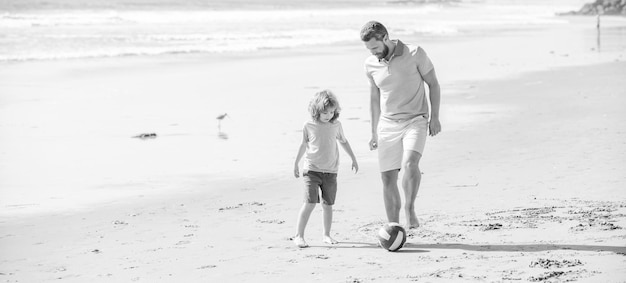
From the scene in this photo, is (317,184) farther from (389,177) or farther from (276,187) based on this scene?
(276,187)

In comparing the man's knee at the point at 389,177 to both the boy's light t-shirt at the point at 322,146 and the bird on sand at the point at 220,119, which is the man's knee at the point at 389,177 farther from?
the bird on sand at the point at 220,119

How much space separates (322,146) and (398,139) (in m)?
0.55

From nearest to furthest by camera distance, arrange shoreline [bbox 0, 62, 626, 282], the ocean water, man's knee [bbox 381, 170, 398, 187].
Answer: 1. shoreline [bbox 0, 62, 626, 282]
2. man's knee [bbox 381, 170, 398, 187]
3. the ocean water

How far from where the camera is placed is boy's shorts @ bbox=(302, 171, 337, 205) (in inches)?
252

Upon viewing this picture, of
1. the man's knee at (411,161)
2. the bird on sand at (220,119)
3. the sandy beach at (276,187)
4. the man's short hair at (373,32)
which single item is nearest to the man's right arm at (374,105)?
the man's knee at (411,161)

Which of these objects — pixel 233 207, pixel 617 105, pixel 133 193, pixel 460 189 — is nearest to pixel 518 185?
pixel 460 189

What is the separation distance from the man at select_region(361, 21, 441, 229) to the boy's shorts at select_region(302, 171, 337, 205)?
0.40 m

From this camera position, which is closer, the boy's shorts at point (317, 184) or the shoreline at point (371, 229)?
the shoreline at point (371, 229)

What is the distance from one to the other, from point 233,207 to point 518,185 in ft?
8.59

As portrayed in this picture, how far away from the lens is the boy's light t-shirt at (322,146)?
6344mm

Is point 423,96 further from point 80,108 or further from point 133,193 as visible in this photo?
point 80,108

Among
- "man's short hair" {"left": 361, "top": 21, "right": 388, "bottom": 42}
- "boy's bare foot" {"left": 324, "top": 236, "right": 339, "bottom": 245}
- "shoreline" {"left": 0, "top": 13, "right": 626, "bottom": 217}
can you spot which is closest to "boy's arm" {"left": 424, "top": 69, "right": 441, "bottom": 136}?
"man's short hair" {"left": 361, "top": 21, "right": 388, "bottom": 42}

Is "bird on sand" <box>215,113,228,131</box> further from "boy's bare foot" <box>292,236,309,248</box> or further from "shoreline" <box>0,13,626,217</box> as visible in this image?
"boy's bare foot" <box>292,236,309,248</box>

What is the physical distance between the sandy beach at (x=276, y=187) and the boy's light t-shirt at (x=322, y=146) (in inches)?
21.5
